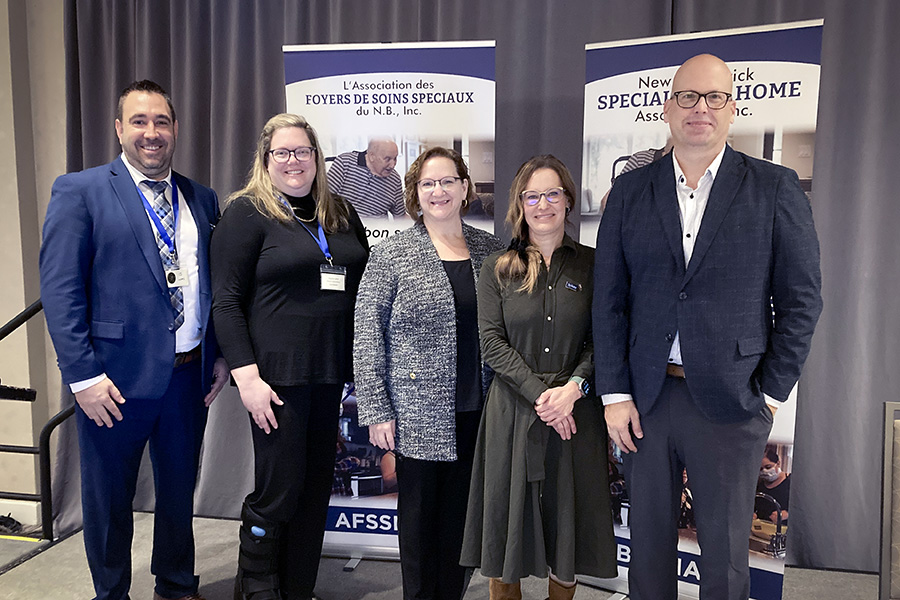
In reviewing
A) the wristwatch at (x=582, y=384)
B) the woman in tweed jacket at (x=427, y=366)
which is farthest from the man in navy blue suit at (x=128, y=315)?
the wristwatch at (x=582, y=384)

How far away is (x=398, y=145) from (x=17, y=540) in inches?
105

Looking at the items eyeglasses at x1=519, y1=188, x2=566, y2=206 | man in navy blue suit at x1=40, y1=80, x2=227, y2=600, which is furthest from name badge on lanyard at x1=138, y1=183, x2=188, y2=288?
eyeglasses at x1=519, y1=188, x2=566, y2=206

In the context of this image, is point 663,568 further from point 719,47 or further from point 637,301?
point 719,47

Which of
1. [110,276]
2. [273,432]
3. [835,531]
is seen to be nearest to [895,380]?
[835,531]

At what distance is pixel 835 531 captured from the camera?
305cm

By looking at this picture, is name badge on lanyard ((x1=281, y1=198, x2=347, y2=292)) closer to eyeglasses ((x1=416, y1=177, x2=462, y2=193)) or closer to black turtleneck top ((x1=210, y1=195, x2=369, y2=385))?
black turtleneck top ((x1=210, y1=195, x2=369, y2=385))

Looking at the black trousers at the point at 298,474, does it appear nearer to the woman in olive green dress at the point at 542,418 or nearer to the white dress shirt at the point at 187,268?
the white dress shirt at the point at 187,268

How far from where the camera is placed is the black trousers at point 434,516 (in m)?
2.15

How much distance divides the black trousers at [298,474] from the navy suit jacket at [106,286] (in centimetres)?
43

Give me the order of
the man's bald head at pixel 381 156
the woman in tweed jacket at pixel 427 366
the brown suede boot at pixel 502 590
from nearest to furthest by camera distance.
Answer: the woman in tweed jacket at pixel 427 366 < the brown suede boot at pixel 502 590 < the man's bald head at pixel 381 156

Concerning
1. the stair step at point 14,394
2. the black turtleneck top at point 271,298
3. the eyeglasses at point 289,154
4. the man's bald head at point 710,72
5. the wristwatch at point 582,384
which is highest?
the man's bald head at point 710,72

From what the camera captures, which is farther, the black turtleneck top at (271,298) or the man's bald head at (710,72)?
the black turtleneck top at (271,298)

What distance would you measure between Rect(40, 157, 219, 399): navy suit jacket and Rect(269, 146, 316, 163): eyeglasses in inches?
19.0

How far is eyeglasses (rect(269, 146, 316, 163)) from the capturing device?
7.13 feet
